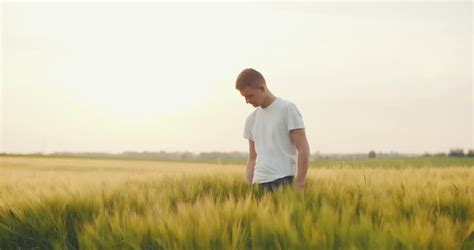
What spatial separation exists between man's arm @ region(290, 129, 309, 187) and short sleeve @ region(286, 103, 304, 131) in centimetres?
5

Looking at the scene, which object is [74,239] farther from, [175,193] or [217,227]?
[217,227]

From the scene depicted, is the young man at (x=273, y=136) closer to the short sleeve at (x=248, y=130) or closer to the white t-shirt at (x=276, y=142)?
the white t-shirt at (x=276, y=142)

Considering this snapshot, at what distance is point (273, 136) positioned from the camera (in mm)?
4527

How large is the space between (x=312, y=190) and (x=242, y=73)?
121 centimetres

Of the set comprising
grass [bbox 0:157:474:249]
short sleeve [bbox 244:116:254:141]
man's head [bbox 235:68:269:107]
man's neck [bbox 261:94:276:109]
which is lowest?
grass [bbox 0:157:474:249]

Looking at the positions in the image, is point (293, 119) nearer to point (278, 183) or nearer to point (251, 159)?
point (278, 183)

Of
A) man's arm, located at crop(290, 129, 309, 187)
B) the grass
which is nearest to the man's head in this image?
man's arm, located at crop(290, 129, 309, 187)

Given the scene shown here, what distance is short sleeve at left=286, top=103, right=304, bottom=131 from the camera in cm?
433

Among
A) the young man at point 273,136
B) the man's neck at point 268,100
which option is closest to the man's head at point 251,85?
the young man at point 273,136

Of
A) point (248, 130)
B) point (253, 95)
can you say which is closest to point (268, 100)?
point (253, 95)

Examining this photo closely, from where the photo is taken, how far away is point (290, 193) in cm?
395

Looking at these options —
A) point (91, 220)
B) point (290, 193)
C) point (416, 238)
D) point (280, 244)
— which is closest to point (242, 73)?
point (290, 193)

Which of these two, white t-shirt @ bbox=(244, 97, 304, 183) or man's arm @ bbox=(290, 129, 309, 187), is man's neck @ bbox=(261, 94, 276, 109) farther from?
man's arm @ bbox=(290, 129, 309, 187)

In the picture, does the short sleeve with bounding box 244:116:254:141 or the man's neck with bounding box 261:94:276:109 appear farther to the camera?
the short sleeve with bounding box 244:116:254:141
